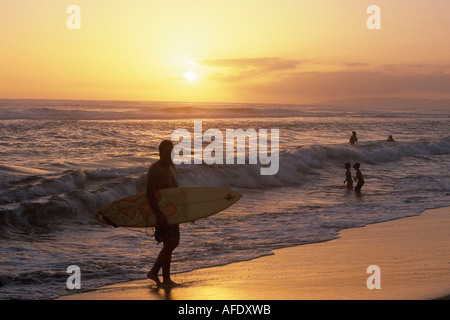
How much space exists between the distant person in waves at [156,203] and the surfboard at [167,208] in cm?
35

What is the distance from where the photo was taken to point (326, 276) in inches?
262

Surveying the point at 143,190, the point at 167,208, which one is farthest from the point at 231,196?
the point at 143,190

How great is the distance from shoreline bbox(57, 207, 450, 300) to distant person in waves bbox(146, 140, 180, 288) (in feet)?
0.76

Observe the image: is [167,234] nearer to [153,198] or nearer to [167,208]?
[153,198]

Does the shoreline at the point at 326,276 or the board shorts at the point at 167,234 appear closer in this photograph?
the shoreline at the point at 326,276

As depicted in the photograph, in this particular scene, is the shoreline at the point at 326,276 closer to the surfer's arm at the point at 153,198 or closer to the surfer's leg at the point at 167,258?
the surfer's leg at the point at 167,258

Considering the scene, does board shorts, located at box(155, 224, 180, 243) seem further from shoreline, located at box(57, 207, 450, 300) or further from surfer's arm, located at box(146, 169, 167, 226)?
shoreline, located at box(57, 207, 450, 300)

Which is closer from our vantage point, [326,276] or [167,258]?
[167,258]

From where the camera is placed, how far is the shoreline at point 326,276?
584 centimetres

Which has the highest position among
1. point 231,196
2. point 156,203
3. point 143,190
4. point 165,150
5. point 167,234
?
point 165,150

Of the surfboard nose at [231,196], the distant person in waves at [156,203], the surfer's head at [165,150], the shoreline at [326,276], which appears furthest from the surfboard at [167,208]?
the shoreline at [326,276]

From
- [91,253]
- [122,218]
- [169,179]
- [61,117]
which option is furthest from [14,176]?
[61,117]

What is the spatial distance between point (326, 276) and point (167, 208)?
220cm

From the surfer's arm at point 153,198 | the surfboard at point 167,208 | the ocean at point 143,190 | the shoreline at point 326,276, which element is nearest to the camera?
the shoreline at point 326,276
